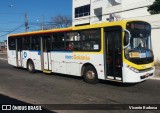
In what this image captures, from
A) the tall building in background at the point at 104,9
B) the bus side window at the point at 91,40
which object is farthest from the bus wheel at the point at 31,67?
the tall building in background at the point at 104,9

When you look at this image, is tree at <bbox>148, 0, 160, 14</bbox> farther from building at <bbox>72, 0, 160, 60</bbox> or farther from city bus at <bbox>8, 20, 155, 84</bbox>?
city bus at <bbox>8, 20, 155, 84</bbox>

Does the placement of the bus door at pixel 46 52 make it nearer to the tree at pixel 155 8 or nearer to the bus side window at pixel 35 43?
the bus side window at pixel 35 43

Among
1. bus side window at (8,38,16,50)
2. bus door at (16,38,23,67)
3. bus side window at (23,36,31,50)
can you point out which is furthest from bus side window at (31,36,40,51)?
bus side window at (8,38,16,50)

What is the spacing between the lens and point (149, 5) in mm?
41500

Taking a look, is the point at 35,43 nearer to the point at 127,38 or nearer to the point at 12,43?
the point at 12,43

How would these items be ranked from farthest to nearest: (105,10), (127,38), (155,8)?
1. (105,10)
2. (155,8)
3. (127,38)

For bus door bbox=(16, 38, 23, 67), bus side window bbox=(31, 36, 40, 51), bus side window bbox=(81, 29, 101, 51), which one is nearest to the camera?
bus side window bbox=(81, 29, 101, 51)

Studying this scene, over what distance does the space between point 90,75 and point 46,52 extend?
4.35 metres

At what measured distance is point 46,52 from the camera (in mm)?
17109

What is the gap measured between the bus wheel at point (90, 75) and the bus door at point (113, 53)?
3.14 feet

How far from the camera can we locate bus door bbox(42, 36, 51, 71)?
55.2 ft

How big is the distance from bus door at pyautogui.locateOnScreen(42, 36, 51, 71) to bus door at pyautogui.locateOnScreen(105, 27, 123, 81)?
16.6ft

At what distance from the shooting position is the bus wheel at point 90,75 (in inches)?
535

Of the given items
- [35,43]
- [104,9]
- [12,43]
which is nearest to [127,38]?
[35,43]
